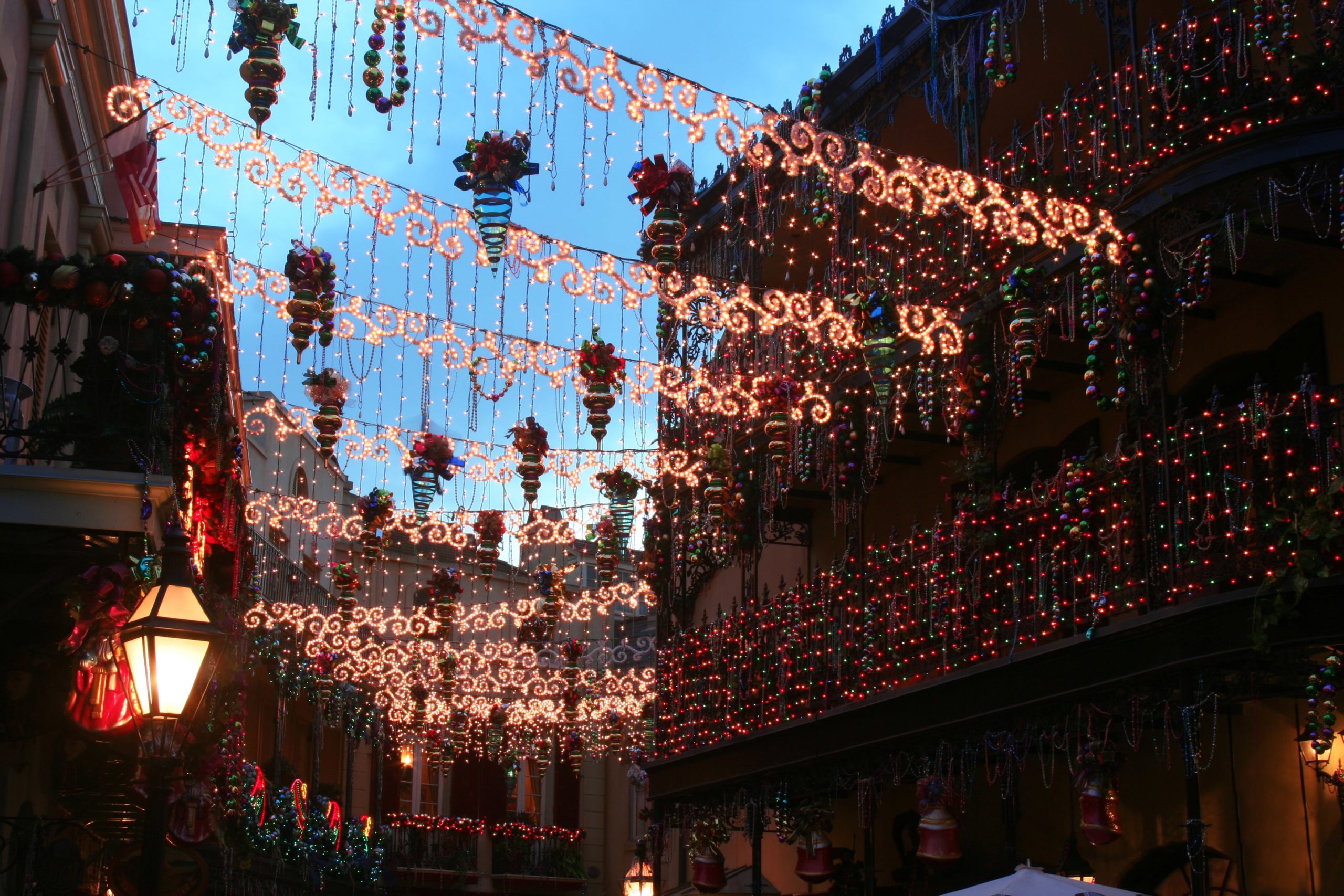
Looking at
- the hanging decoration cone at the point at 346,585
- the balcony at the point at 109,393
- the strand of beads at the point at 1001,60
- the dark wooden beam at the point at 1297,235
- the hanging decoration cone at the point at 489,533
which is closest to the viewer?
the balcony at the point at 109,393

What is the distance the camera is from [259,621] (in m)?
19.8

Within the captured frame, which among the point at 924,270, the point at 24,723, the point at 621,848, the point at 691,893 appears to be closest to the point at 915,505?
the point at 924,270

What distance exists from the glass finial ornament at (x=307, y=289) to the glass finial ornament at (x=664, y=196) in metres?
2.32

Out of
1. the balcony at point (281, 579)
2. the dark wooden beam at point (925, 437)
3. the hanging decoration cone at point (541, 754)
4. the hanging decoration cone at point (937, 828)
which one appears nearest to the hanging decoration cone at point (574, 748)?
the hanging decoration cone at point (541, 754)

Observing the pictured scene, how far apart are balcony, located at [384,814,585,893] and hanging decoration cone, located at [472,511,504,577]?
14862 mm

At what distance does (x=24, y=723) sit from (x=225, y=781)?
611 cm

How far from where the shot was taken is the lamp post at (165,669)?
6043 mm

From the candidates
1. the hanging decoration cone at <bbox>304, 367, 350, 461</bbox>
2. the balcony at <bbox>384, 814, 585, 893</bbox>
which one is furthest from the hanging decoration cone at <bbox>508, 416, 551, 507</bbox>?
the balcony at <bbox>384, 814, 585, 893</bbox>

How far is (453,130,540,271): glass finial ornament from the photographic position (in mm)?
9945

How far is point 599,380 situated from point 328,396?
2.23 m

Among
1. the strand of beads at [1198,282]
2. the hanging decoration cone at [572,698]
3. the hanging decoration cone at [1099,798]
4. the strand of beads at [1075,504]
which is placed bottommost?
the hanging decoration cone at [1099,798]

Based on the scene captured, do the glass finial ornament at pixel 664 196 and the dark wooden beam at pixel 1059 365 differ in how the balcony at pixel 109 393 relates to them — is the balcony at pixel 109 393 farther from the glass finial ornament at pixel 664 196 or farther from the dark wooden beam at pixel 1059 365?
the dark wooden beam at pixel 1059 365

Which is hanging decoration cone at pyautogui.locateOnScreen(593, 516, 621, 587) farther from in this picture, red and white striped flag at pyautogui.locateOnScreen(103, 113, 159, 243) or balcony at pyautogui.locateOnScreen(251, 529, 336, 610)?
red and white striped flag at pyautogui.locateOnScreen(103, 113, 159, 243)

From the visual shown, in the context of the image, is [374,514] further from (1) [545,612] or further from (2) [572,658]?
(2) [572,658]
